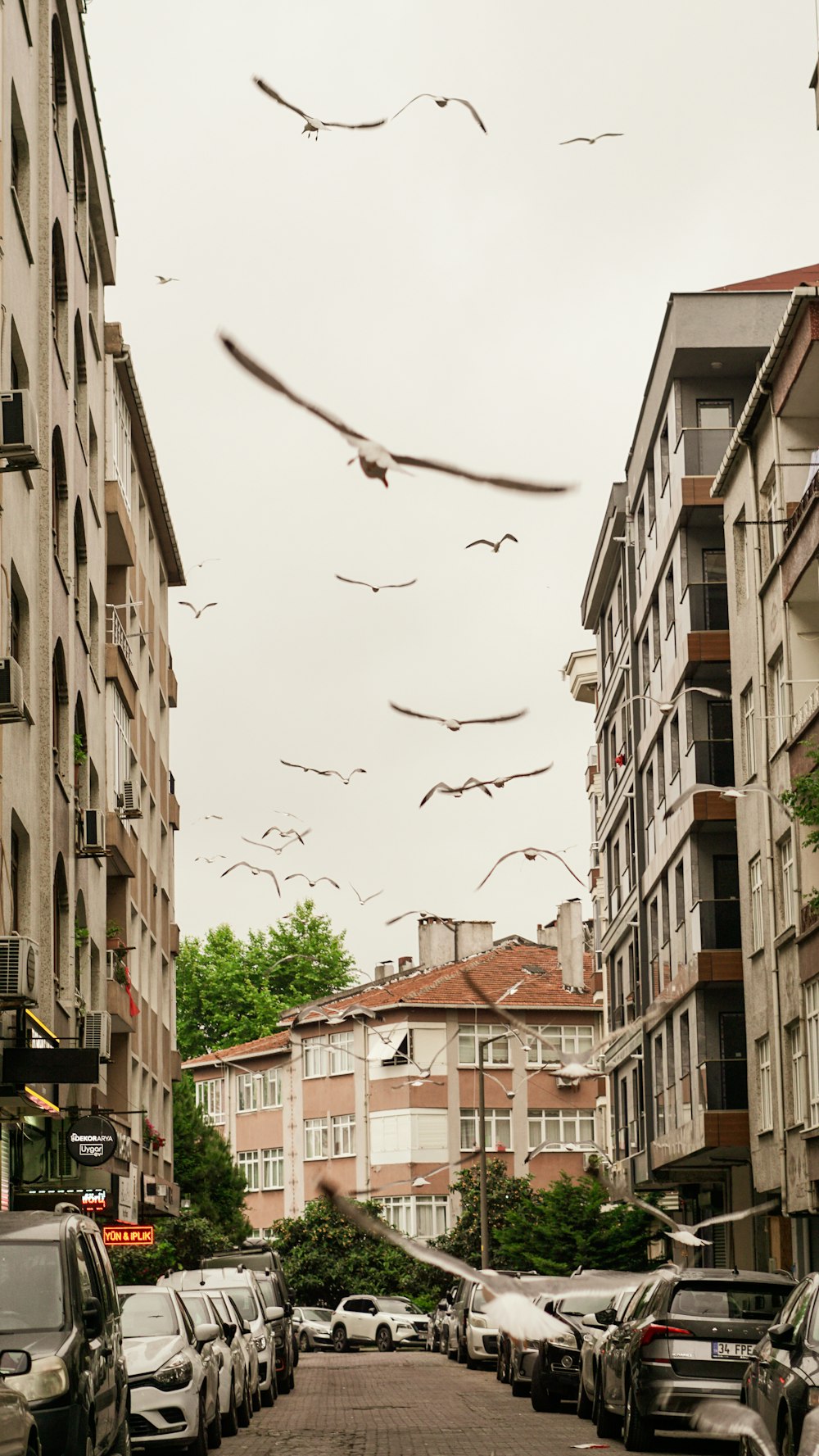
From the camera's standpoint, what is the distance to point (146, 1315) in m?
19.9

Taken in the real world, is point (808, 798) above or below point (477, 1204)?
above

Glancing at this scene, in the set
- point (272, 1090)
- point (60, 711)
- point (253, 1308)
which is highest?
point (60, 711)

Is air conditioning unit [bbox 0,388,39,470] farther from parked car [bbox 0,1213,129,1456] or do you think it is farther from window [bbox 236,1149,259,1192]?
window [bbox 236,1149,259,1192]

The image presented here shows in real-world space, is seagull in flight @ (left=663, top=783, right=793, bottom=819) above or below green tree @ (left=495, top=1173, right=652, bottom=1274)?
above

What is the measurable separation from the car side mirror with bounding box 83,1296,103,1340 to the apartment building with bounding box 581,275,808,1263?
21.6 metres

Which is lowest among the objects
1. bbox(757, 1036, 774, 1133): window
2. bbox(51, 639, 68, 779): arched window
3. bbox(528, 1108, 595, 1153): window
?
bbox(528, 1108, 595, 1153): window

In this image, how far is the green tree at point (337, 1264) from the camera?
2746 inches

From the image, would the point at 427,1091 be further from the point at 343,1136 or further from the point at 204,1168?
the point at 204,1168

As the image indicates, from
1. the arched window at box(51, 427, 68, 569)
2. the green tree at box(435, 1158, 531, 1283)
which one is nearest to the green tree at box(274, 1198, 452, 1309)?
the green tree at box(435, 1158, 531, 1283)

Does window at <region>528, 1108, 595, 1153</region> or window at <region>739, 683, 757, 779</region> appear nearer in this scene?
window at <region>739, 683, 757, 779</region>

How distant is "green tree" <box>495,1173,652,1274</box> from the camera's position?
43.6 m

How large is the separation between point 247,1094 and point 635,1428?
237 feet

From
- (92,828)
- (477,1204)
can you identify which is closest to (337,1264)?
(477,1204)

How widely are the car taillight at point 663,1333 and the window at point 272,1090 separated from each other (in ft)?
233
